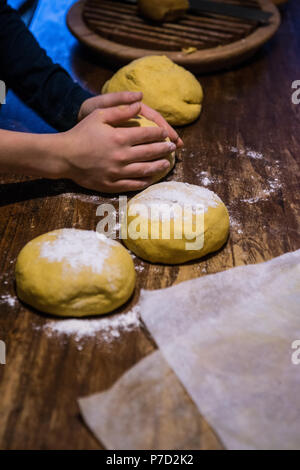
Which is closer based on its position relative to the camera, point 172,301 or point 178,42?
point 172,301

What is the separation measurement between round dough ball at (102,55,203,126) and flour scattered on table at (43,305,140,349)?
2.94ft

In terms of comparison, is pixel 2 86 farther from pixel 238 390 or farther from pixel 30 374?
pixel 238 390

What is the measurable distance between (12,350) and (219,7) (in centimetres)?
202

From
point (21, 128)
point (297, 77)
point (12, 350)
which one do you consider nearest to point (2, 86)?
point (21, 128)

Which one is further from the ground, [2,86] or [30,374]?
[2,86]

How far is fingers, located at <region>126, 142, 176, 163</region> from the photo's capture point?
3.85 feet

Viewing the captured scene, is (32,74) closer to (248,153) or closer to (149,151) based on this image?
(149,151)

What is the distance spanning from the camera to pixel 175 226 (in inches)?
39.9

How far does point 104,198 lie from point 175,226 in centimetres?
32

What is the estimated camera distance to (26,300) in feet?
2.99

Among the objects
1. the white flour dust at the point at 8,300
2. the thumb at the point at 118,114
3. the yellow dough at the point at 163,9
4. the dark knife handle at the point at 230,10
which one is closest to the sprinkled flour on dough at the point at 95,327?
the white flour dust at the point at 8,300

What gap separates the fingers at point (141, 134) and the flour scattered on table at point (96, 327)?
0.52 m

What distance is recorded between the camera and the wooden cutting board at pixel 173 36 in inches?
71.6
